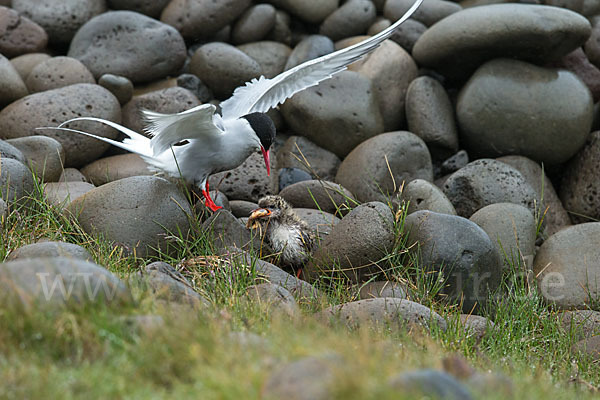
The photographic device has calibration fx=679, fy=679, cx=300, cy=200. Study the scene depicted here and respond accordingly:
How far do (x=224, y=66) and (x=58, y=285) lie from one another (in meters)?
5.06

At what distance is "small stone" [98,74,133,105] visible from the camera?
6637 mm

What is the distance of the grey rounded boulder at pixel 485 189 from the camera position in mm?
6020

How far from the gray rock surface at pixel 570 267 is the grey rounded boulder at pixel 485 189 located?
668 millimetres

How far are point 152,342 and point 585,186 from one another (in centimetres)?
585

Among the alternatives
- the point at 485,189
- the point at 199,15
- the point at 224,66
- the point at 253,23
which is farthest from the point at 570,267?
the point at 199,15

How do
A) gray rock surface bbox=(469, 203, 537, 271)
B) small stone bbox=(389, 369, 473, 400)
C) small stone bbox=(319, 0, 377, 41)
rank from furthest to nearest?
small stone bbox=(319, 0, 377, 41) → gray rock surface bbox=(469, 203, 537, 271) → small stone bbox=(389, 369, 473, 400)

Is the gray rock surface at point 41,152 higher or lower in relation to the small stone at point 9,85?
lower

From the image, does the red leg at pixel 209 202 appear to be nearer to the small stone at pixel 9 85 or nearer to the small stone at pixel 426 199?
the small stone at pixel 426 199

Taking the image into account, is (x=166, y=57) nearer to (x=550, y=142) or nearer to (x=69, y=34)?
(x=69, y=34)

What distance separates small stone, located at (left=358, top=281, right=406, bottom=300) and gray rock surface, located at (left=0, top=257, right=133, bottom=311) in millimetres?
2081

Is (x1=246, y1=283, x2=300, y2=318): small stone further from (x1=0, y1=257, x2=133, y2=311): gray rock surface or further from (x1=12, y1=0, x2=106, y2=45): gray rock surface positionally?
(x1=12, y1=0, x2=106, y2=45): gray rock surface

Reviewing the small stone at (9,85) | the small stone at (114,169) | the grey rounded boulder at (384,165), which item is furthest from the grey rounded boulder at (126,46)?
the grey rounded boulder at (384,165)

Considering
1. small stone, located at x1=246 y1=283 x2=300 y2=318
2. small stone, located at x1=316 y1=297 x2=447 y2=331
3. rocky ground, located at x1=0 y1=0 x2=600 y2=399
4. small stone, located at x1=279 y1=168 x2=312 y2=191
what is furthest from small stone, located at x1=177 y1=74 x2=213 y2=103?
small stone, located at x1=316 y1=297 x2=447 y2=331

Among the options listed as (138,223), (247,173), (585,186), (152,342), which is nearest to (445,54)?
(585,186)
